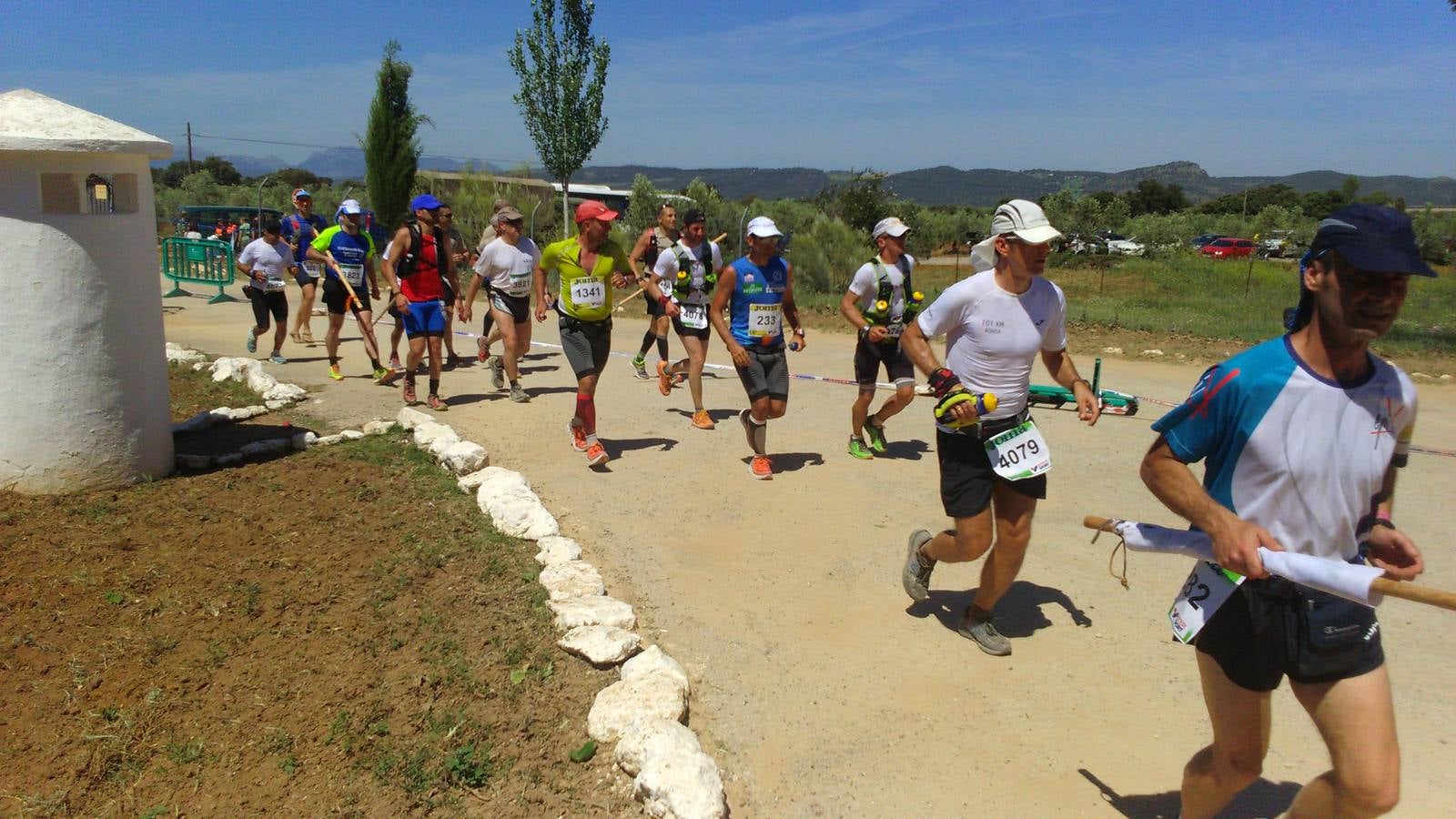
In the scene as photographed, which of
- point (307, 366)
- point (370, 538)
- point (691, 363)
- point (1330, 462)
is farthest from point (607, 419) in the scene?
point (1330, 462)

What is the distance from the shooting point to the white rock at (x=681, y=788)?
3426 mm

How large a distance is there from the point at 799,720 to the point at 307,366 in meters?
10.2

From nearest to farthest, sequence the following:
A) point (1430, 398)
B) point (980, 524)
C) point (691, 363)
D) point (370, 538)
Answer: point (980, 524), point (370, 538), point (691, 363), point (1430, 398)

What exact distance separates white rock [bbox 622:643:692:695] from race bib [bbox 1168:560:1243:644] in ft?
6.90

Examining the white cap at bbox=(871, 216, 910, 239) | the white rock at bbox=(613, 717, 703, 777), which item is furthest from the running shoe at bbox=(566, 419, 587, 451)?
the white rock at bbox=(613, 717, 703, 777)

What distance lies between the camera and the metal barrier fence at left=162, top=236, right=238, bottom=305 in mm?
20047

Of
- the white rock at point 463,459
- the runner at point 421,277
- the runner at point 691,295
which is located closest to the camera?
the white rock at point 463,459

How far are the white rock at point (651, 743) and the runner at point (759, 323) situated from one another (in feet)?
13.0

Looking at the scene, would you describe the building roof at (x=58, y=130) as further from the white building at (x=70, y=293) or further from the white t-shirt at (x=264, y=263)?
the white t-shirt at (x=264, y=263)

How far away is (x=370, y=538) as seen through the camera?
19.5 feet

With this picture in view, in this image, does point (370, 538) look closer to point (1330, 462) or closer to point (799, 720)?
point (799, 720)

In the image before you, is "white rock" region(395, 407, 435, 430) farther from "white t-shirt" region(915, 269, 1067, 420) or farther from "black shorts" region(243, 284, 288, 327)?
"white t-shirt" region(915, 269, 1067, 420)

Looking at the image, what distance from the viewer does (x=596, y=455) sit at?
7902 millimetres

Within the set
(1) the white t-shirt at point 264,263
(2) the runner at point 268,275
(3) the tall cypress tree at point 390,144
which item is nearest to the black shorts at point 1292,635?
(2) the runner at point 268,275
